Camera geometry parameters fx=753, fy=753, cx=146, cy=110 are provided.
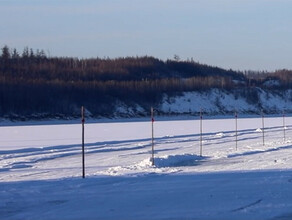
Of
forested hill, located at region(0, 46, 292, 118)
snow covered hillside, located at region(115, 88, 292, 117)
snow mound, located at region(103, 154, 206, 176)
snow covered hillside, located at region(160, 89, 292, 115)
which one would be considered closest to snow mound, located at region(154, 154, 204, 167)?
snow mound, located at region(103, 154, 206, 176)

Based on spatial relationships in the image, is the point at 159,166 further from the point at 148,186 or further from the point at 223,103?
the point at 223,103

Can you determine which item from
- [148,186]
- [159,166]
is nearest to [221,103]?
[159,166]

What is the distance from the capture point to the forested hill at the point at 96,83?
295ft

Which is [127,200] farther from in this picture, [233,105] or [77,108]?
[233,105]

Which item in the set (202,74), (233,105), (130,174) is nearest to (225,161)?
(130,174)

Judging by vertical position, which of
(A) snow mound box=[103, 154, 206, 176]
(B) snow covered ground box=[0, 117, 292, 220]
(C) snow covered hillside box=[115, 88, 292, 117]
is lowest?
(B) snow covered ground box=[0, 117, 292, 220]

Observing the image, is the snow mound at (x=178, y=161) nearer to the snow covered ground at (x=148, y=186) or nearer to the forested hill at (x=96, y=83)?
the snow covered ground at (x=148, y=186)

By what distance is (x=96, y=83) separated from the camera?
108 metres

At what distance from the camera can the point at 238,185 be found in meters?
16.5

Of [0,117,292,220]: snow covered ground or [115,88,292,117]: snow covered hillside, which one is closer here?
[0,117,292,220]: snow covered ground

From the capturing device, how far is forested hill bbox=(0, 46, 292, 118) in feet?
295

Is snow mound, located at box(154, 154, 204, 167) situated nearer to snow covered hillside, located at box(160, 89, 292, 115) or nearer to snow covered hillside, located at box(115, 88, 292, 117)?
snow covered hillside, located at box(115, 88, 292, 117)

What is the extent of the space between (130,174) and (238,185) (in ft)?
10.6

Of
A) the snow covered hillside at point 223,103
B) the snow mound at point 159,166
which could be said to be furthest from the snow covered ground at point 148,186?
the snow covered hillside at point 223,103
